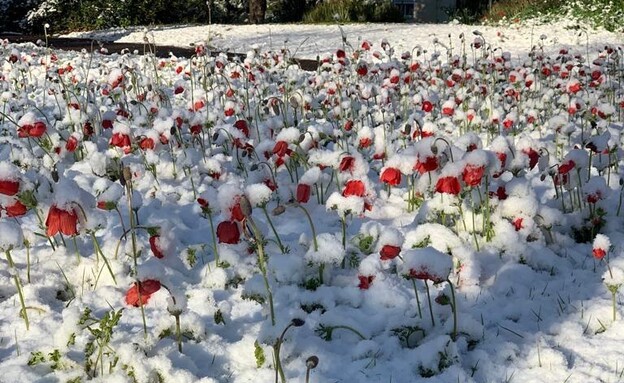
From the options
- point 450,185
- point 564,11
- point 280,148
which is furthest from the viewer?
point 564,11

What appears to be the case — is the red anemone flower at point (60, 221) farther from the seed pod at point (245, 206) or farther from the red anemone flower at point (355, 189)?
the red anemone flower at point (355, 189)

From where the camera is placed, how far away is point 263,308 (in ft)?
9.79

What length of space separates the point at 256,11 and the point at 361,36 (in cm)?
812

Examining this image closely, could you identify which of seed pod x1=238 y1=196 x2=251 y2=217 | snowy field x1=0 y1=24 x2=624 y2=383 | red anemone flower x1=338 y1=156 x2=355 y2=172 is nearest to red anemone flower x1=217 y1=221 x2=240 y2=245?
snowy field x1=0 y1=24 x2=624 y2=383

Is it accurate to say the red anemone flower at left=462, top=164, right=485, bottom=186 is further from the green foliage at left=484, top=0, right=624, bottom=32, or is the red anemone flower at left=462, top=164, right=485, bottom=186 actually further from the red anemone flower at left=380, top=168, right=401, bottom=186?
the green foliage at left=484, top=0, right=624, bottom=32

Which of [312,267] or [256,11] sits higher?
[256,11]

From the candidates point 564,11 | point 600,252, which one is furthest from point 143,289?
point 564,11

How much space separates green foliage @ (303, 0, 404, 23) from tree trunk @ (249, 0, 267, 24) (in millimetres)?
1595

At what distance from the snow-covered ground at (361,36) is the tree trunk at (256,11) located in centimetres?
304

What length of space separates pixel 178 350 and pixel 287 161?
2.01 m

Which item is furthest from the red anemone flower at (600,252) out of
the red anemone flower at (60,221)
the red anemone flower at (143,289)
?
the red anemone flower at (60,221)

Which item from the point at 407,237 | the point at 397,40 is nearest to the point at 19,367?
the point at 407,237

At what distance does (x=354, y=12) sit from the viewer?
79.4 feet

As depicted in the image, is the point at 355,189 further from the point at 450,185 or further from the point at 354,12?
the point at 354,12
